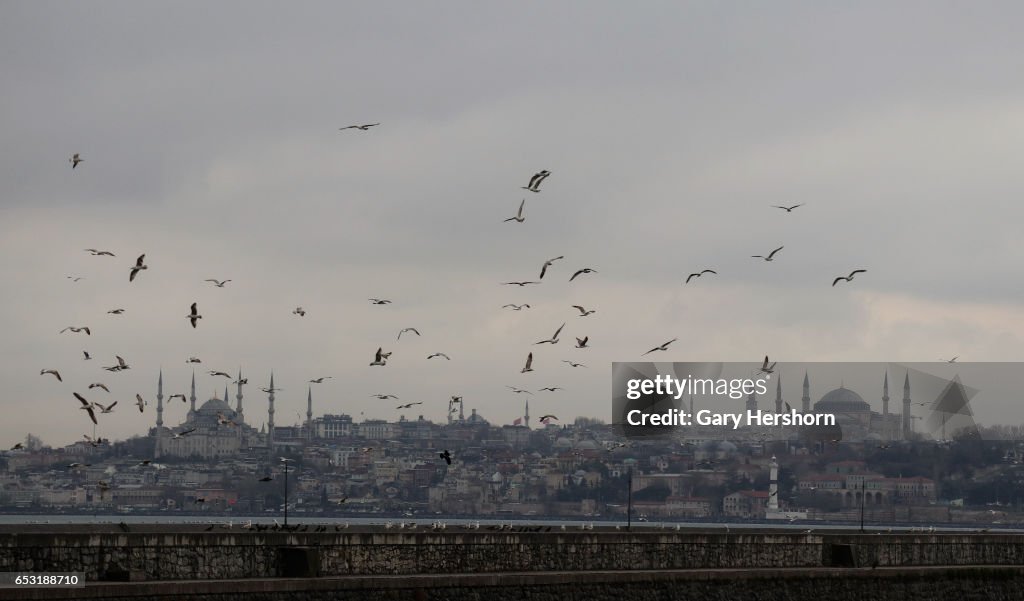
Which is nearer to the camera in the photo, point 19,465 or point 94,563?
point 94,563

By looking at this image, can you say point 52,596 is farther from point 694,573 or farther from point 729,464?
point 729,464

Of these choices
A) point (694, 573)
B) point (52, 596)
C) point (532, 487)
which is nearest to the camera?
point (52, 596)

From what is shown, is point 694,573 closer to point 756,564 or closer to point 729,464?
point 756,564

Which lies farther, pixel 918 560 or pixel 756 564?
pixel 918 560

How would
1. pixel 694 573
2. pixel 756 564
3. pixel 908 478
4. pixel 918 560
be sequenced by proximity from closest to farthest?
pixel 694 573, pixel 756 564, pixel 918 560, pixel 908 478

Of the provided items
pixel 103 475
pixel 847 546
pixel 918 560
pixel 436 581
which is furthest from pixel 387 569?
pixel 103 475

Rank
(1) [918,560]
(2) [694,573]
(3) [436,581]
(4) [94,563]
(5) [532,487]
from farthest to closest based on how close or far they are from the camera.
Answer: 1. (5) [532,487]
2. (1) [918,560]
3. (2) [694,573]
4. (3) [436,581]
5. (4) [94,563]

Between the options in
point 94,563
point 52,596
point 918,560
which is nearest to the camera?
point 52,596

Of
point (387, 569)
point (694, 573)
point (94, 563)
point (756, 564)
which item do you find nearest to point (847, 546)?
point (756, 564)
